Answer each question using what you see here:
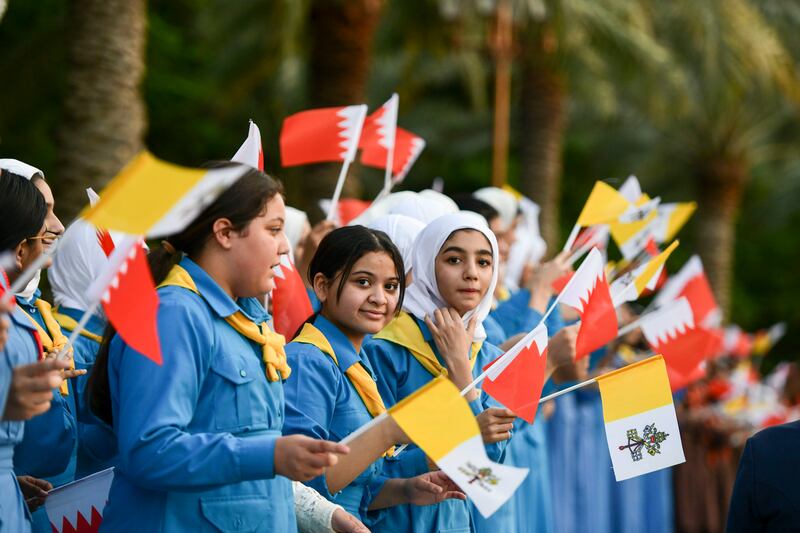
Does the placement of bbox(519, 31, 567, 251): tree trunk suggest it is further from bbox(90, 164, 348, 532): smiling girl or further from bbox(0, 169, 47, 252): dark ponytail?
bbox(90, 164, 348, 532): smiling girl

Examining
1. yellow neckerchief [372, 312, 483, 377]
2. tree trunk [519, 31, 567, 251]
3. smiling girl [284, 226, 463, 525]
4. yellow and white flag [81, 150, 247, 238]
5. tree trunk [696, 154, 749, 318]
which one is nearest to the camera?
yellow and white flag [81, 150, 247, 238]

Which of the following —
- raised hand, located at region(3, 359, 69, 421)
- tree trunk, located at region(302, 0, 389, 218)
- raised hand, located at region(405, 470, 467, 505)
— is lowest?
raised hand, located at region(405, 470, 467, 505)

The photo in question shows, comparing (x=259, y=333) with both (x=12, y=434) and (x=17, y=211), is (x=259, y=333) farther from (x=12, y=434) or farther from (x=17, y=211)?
(x=17, y=211)

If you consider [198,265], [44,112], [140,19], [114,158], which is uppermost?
[44,112]

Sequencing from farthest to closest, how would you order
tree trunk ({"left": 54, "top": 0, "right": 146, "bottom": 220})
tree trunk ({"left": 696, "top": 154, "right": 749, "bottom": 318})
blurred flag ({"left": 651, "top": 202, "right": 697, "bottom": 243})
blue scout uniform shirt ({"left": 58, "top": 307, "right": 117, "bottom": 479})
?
tree trunk ({"left": 696, "top": 154, "right": 749, "bottom": 318}) → tree trunk ({"left": 54, "top": 0, "right": 146, "bottom": 220}) → blurred flag ({"left": 651, "top": 202, "right": 697, "bottom": 243}) → blue scout uniform shirt ({"left": 58, "top": 307, "right": 117, "bottom": 479})

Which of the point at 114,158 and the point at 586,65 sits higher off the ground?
the point at 586,65

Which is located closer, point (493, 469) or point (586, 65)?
point (493, 469)

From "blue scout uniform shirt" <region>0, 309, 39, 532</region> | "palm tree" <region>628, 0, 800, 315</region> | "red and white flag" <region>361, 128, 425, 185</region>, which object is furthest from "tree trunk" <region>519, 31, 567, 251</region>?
"blue scout uniform shirt" <region>0, 309, 39, 532</region>

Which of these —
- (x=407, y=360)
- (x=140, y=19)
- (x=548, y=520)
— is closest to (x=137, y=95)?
(x=140, y=19)

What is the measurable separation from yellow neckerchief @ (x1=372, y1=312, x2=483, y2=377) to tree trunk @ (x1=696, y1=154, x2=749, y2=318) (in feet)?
57.8

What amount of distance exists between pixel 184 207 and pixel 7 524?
39.9 inches

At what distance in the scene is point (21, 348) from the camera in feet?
10.6

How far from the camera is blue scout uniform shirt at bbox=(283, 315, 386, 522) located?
384 cm

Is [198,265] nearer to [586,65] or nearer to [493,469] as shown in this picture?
[493,469]
